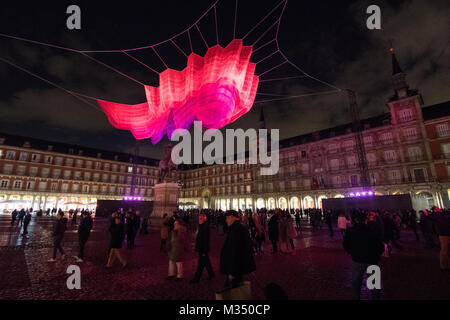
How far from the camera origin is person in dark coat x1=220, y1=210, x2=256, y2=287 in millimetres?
3174

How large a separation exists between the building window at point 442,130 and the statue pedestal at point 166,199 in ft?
106

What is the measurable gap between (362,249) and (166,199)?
1282 centimetres

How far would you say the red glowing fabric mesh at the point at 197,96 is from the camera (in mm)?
12742

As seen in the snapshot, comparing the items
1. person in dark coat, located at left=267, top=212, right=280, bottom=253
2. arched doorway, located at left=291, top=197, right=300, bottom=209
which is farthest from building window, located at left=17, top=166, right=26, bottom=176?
person in dark coat, located at left=267, top=212, right=280, bottom=253

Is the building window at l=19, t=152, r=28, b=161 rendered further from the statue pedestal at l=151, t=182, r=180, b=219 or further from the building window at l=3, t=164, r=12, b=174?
the statue pedestal at l=151, t=182, r=180, b=219

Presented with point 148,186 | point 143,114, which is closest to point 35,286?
point 143,114

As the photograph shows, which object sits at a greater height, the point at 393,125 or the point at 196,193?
the point at 393,125

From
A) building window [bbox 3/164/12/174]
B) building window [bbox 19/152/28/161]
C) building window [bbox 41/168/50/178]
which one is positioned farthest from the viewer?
building window [bbox 41/168/50/178]

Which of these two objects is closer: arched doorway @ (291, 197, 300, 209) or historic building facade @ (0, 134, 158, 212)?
historic building facade @ (0, 134, 158, 212)

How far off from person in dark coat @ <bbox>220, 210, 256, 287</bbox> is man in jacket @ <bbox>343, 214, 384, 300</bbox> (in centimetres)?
151
